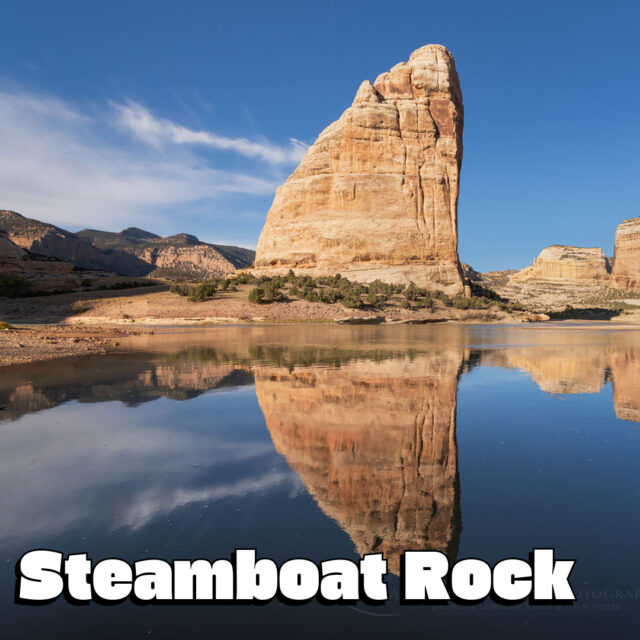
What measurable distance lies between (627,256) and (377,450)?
13074 centimetres

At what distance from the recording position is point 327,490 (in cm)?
420

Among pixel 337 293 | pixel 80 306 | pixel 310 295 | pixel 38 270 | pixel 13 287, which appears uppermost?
pixel 38 270

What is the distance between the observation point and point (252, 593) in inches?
109

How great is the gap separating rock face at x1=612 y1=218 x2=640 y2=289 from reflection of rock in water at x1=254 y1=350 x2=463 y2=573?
398 feet

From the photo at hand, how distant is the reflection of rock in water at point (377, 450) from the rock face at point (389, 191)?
155 feet

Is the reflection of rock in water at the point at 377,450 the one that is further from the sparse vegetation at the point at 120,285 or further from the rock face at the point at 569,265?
the rock face at the point at 569,265

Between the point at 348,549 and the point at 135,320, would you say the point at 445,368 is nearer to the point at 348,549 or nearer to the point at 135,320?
the point at 348,549

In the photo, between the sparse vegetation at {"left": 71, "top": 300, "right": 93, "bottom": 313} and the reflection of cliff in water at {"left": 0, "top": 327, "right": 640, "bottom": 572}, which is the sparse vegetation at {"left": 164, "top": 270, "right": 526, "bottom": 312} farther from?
the reflection of cliff in water at {"left": 0, "top": 327, "right": 640, "bottom": 572}

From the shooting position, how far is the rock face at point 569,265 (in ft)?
408

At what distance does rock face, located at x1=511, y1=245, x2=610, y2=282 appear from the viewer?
124m

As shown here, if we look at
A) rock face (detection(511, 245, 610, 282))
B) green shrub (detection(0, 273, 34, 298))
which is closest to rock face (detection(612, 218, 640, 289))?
rock face (detection(511, 245, 610, 282))

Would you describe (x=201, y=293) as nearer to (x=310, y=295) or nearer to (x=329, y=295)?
A: (x=310, y=295)

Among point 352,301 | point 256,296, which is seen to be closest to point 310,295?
point 352,301

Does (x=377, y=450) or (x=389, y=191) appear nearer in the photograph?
(x=377, y=450)
